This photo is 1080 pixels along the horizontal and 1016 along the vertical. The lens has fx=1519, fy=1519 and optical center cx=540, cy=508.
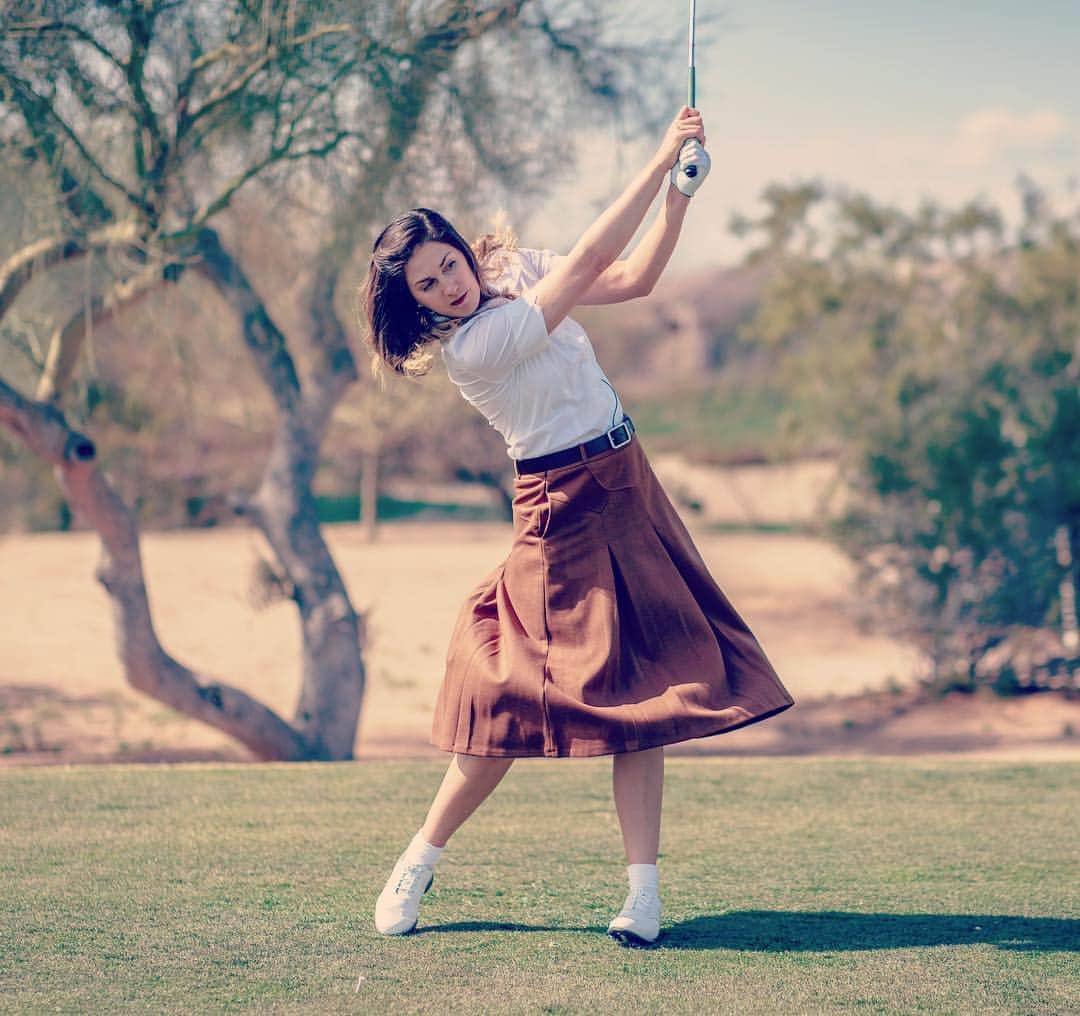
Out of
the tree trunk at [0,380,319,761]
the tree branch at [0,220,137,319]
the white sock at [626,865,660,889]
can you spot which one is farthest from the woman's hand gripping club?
the tree trunk at [0,380,319,761]

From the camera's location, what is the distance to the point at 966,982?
11.3 feet

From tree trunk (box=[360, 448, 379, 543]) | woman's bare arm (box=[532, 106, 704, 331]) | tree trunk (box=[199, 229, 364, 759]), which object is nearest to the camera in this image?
woman's bare arm (box=[532, 106, 704, 331])

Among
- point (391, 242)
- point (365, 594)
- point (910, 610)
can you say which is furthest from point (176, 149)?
point (365, 594)

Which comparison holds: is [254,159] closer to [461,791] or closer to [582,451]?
[582,451]

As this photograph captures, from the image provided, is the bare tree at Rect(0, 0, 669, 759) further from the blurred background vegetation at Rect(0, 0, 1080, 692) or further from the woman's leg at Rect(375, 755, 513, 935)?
the woman's leg at Rect(375, 755, 513, 935)

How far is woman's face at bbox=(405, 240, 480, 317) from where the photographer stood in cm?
366

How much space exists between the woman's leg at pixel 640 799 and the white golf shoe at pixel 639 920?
0.09 m

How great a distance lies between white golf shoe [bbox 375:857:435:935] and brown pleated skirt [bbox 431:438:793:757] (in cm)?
33

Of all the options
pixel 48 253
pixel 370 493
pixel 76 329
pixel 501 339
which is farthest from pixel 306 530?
pixel 370 493

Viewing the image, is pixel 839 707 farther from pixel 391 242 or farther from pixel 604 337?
pixel 604 337

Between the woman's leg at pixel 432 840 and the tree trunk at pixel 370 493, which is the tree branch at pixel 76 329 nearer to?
the woman's leg at pixel 432 840

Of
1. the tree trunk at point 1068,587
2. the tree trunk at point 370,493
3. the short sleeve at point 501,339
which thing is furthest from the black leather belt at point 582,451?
the tree trunk at point 370,493

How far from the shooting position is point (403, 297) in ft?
12.3

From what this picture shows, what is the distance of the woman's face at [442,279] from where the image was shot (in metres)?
3.66
